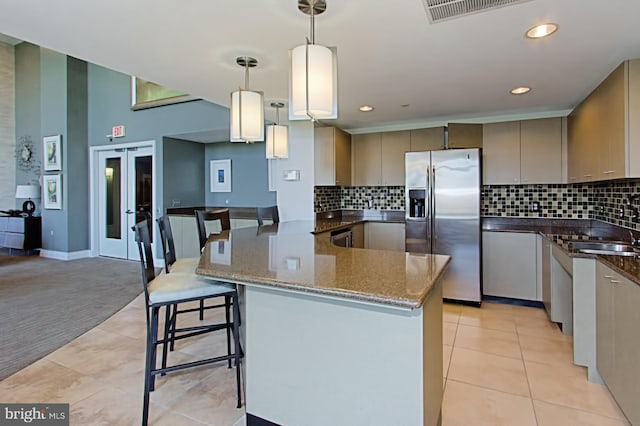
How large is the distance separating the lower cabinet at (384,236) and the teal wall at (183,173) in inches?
134

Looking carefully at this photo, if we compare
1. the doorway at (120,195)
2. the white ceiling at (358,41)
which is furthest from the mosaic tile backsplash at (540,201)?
the doorway at (120,195)

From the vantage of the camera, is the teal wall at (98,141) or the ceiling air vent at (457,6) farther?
the teal wall at (98,141)

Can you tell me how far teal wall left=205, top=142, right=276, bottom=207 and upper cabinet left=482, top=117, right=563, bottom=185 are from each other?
3.35 meters

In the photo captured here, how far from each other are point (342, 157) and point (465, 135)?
1554mm

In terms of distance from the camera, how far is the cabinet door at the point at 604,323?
199cm

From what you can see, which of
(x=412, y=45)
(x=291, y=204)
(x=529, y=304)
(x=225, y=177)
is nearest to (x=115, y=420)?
(x=412, y=45)

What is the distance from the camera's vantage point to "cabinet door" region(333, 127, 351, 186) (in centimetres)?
451

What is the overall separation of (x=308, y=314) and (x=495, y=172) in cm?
→ 347

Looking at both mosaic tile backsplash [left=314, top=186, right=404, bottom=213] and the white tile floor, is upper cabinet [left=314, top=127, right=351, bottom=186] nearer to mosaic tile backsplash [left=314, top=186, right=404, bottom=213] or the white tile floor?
mosaic tile backsplash [left=314, top=186, right=404, bottom=213]

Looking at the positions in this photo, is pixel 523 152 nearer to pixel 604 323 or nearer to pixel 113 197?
pixel 604 323

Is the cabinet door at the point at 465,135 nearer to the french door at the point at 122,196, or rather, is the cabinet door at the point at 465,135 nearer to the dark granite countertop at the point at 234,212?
the dark granite countertop at the point at 234,212

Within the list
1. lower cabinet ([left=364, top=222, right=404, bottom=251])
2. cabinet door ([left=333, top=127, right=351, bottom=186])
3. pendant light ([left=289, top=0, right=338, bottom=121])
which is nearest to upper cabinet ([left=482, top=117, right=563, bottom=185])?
lower cabinet ([left=364, top=222, right=404, bottom=251])

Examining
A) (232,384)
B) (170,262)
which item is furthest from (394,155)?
(232,384)

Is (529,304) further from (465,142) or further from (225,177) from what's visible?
(225,177)
